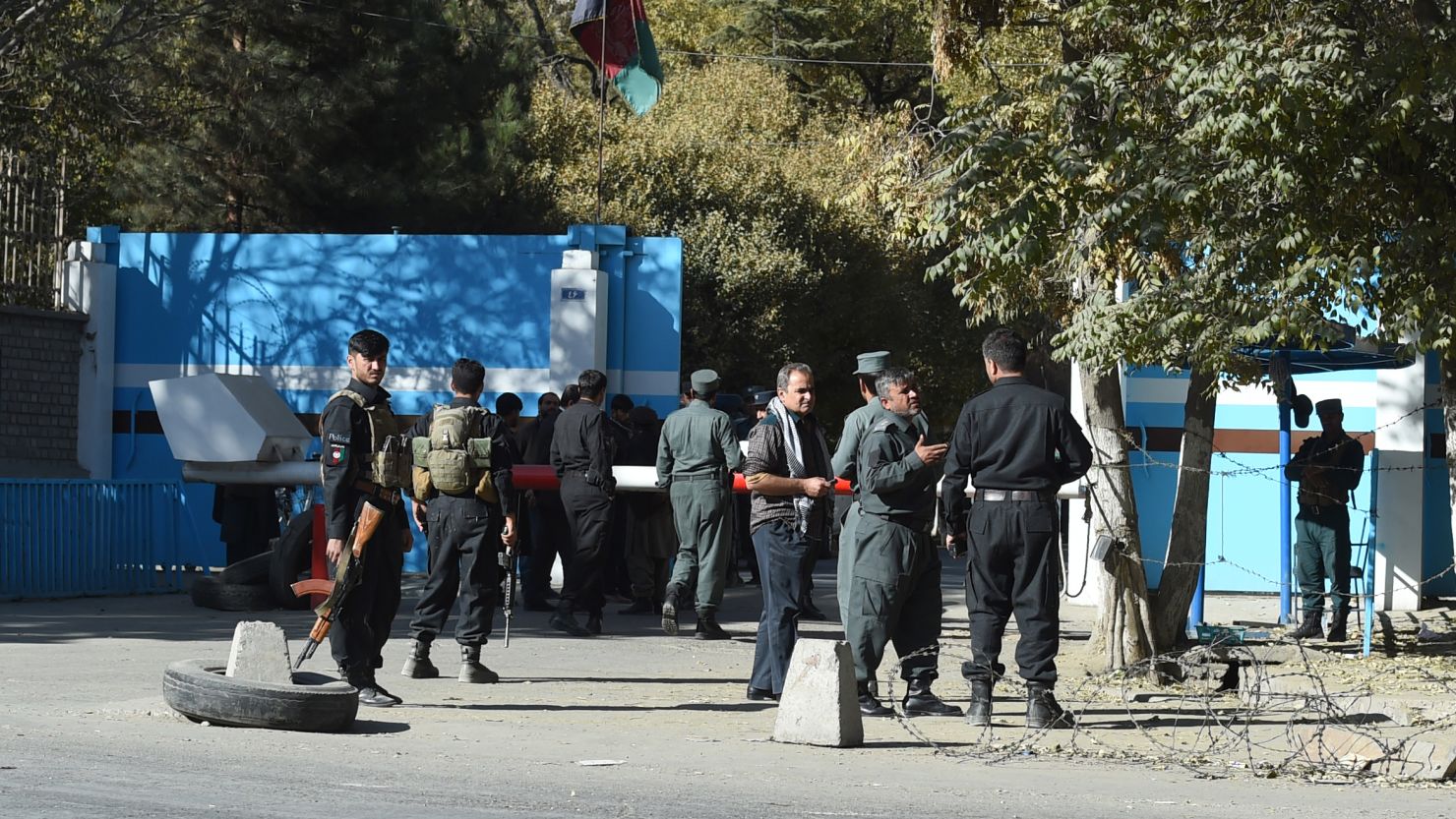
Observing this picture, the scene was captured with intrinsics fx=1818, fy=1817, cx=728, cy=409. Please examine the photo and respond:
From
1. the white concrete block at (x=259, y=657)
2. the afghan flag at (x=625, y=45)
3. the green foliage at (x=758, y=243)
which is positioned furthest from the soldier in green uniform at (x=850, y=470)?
the green foliage at (x=758, y=243)

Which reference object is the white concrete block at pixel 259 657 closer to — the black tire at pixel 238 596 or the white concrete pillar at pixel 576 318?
the black tire at pixel 238 596

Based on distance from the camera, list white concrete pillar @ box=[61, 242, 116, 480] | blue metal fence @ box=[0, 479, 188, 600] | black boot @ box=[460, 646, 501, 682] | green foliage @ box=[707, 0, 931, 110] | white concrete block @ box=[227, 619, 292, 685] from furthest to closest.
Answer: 1. green foliage @ box=[707, 0, 931, 110]
2. white concrete pillar @ box=[61, 242, 116, 480]
3. blue metal fence @ box=[0, 479, 188, 600]
4. black boot @ box=[460, 646, 501, 682]
5. white concrete block @ box=[227, 619, 292, 685]

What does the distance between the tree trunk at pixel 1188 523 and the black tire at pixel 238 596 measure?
731cm

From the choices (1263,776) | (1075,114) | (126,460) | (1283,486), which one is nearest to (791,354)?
(126,460)

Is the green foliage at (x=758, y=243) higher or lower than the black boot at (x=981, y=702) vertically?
higher

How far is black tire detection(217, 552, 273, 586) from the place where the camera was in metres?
15.1

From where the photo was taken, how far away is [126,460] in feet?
69.2

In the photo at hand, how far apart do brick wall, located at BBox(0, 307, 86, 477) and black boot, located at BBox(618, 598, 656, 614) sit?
829 cm

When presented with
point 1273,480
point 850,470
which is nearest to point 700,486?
point 850,470

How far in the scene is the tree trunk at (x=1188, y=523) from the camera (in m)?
12.2

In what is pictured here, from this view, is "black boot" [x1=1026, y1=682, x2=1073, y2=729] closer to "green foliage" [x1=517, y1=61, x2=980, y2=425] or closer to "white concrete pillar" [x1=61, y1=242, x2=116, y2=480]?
"white concrete pillar" [x1=61, y1=242, x2=116, y2=480]

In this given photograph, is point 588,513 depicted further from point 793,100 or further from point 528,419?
point 793,100

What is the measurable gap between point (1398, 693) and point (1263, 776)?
330 cm

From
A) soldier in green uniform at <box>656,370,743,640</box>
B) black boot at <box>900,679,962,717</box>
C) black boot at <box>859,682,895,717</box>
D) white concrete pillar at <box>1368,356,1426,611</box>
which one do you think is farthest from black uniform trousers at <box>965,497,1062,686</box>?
white concrete pillar at <box>1368,356,1426,611</box>
